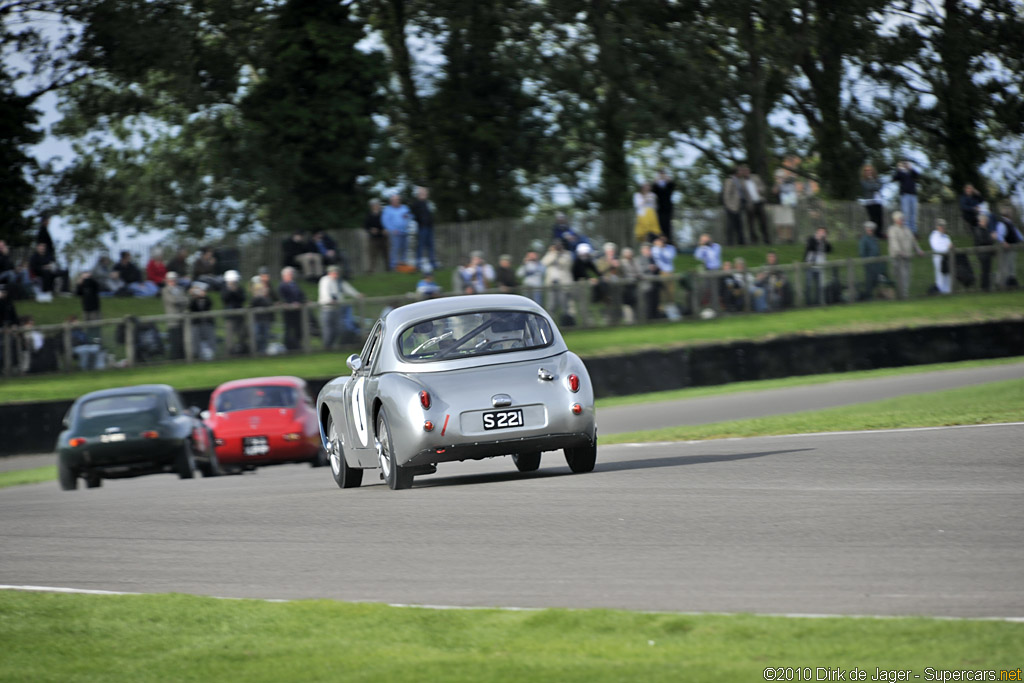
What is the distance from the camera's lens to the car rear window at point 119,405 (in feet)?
61.0

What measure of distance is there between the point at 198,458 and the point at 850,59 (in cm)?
3232

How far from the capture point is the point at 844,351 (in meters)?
26.8

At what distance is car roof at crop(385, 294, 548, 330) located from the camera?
1200 centimetres

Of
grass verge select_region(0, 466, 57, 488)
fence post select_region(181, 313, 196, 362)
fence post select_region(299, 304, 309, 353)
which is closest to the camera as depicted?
grass verge select_region(0, 466, 57, 488)

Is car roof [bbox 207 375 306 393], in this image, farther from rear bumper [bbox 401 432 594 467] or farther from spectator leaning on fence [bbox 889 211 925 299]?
spectator leaning on fence [bbox 889 211 925 299]

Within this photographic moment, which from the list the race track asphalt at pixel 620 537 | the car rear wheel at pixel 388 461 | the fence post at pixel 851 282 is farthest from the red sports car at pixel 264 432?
the fence post at pixel 851 282

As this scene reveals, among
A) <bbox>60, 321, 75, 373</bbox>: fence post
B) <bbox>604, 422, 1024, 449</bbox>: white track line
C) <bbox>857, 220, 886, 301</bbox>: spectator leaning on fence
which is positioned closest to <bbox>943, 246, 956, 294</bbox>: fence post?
<bbox>857, 220, 886, 301</bbox>: spectator leaning on fence

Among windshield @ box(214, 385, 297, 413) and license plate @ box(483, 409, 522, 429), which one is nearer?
license plate @ box(483, 409, 522, 429)

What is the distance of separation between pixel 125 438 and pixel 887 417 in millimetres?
9006

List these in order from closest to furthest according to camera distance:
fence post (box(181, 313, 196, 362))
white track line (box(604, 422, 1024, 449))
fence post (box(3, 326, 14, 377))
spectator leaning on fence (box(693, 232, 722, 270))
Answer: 1. white track line (box(604, 422, 1024, 449))
2. fence post (box(3, 326, 14, 377))
3. fence post (box(181, 313, 196, 362))
4. spectator leaning on fence (box(693, 232, 722, 270))

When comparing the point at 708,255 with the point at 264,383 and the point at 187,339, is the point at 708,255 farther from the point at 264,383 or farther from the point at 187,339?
the point at 264,383

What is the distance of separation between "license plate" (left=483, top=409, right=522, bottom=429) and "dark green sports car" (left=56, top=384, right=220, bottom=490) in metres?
8.40

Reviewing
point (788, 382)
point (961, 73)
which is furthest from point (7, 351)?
point (961, 73)

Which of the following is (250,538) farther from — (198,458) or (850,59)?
(850,59)
